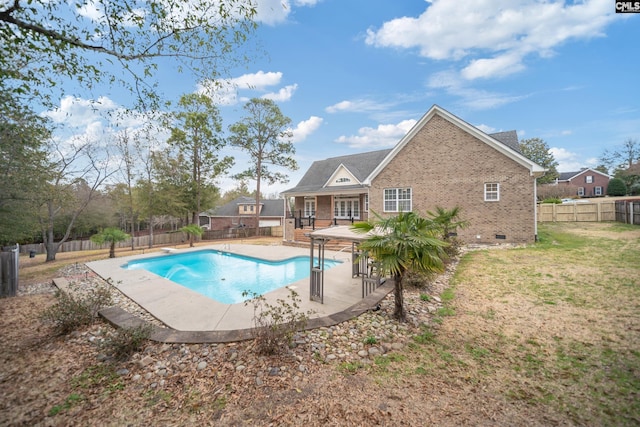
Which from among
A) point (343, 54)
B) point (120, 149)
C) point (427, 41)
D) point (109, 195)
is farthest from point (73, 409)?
point (109, 195)

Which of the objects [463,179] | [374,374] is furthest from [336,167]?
[374,374]

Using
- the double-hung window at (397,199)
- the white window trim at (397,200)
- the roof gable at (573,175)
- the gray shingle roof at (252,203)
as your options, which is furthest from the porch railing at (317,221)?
the roof gable at (573,175)

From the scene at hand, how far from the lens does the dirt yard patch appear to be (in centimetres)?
262

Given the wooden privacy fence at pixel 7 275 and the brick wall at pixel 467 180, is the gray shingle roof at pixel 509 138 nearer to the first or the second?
the brick wall at pixel 467 180

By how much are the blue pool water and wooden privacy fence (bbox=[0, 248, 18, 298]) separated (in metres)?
4.66

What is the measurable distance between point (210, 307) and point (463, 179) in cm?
1404

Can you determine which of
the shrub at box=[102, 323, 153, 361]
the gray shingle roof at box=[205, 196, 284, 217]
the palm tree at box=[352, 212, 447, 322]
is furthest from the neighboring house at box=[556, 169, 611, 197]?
the shrub at box=[102, 323, 153, 361]

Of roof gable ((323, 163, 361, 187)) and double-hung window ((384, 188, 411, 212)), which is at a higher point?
roof gable ((323, 163, 361, 187))

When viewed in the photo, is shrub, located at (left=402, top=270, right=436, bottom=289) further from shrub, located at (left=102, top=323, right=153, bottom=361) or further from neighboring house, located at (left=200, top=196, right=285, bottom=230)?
neighboring house, located at (left=200, top=196, right=285, bottom=230)

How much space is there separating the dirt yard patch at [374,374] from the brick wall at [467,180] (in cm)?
790

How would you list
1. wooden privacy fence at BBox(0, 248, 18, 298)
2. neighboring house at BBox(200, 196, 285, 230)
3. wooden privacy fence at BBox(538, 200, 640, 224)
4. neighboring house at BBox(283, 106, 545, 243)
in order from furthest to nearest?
neighboring house at BBox(200, 196, 285, 230) → wooden privacy fence at BBox(538, 200, 640, 224) → neighboring house at BBox(283, 106, 545, 243) → wooden privacy fence at BBox(0, 248, 18, 298)

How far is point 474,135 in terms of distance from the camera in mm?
13500

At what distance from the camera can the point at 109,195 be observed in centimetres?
2019

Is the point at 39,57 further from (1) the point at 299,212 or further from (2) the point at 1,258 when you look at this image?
(1) the point at 299,212
